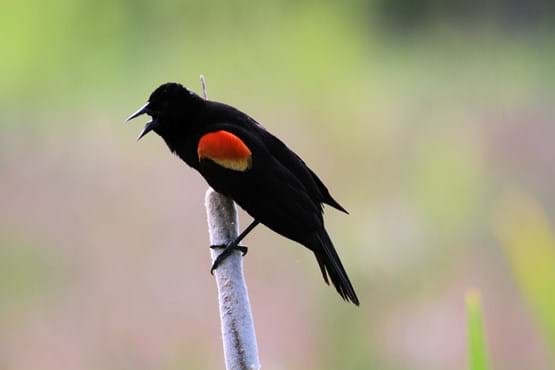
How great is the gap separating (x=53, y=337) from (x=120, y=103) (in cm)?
279

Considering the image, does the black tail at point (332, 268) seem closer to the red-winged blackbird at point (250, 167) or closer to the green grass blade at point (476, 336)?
the red-winged blackbird at point (250, 167)

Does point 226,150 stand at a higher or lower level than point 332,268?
higher

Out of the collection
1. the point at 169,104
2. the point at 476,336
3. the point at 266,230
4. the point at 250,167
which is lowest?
the point at 476,336

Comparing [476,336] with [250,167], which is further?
[250,167]

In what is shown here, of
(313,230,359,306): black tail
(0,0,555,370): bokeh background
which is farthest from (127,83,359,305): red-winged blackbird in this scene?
(0,0,555,370): bokeh background

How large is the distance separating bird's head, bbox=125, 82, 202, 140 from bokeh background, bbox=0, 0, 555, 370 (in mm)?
369

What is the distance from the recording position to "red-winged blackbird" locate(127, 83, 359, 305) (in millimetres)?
811

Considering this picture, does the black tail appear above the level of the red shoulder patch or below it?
below

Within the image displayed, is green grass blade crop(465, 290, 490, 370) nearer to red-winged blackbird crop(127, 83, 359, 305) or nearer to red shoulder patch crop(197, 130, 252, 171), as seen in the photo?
red-winged blackbird crop(127, 83, 359, 305)

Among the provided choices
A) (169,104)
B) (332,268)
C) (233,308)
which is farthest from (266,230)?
(233,308)

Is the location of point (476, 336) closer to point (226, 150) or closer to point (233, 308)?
point (233, 308)

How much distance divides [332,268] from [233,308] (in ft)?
0.66

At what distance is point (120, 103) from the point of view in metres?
5.65

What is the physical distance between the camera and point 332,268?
764 millimetres
